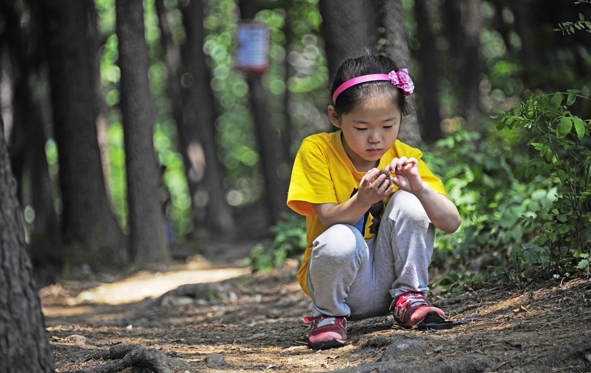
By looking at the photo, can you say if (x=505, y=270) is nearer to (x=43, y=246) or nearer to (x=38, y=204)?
(x=43, y=246)

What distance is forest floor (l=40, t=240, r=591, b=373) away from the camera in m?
3.02

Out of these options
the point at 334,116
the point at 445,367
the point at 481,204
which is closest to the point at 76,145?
the point at 481,204

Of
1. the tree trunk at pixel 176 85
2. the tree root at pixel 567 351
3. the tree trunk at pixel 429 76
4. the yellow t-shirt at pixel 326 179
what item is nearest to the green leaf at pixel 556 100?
the yellow t-shirt at pixel 326 179

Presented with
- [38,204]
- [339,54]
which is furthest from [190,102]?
[339,54]

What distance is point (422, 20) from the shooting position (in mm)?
14602

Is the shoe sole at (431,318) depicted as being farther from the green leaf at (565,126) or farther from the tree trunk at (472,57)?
the tree trunk at (472,57)

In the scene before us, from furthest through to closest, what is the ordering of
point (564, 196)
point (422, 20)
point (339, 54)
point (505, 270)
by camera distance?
1. point (422, 20)
2. point (339, 54)
3. point (505, 270)
4. point (564, 196)

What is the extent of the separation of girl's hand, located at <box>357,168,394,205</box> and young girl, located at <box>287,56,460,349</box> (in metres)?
0.02

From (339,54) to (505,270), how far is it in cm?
308

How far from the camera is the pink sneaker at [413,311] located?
370cm

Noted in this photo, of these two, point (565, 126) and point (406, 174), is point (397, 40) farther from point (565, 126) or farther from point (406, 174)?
point (406, 174)

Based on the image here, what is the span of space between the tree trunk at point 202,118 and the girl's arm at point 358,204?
47.1ft

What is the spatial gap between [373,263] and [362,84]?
3.03 feet

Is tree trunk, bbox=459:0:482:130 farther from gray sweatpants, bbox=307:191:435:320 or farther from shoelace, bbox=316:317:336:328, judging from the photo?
shoelace, bbox=316:317:336:328
